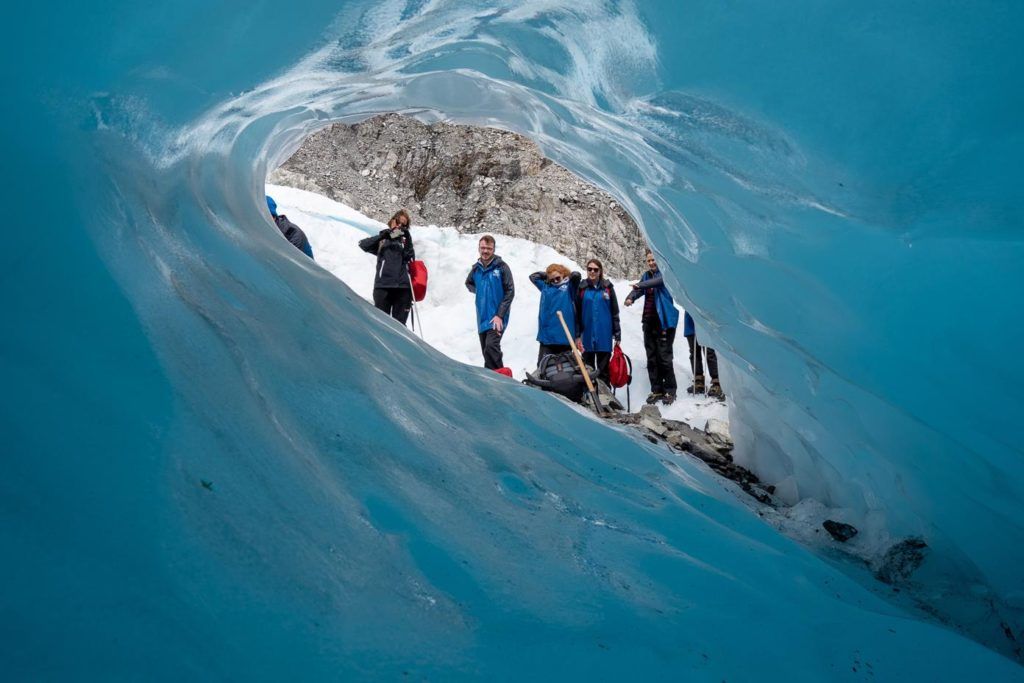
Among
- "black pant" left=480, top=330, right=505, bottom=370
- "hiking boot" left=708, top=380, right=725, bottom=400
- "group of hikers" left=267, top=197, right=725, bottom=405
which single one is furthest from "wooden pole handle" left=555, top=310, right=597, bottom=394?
"hiking boot" left=708, top=380, right=725, bottom=400

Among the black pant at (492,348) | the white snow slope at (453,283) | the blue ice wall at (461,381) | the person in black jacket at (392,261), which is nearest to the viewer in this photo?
the blue ice wall at (461,381)

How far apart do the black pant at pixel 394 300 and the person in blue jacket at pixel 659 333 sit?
202 centimetres

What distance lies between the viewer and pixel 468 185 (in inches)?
748

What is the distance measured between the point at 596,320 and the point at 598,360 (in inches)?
14.4

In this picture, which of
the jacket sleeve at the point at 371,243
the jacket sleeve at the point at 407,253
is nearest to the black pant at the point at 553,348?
the jacket sleeve at the point at 407,253

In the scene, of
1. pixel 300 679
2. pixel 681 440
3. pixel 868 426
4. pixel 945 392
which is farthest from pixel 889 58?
pixel 681 440

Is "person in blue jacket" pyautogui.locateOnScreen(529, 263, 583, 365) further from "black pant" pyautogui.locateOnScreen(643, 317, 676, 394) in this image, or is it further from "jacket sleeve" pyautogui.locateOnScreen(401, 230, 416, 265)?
"jacket sleeve" pyautogui.locateOnScreen(401, 230, 416, 265)

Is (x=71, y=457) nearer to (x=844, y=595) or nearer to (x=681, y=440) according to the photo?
(x=844, y=595)

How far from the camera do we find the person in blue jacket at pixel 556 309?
748 cm

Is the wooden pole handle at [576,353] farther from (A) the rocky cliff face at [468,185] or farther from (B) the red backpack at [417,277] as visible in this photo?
(A) the rocky cliff face at [468,185]

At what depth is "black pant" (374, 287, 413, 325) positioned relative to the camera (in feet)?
23.7

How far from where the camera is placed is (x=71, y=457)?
1.45m

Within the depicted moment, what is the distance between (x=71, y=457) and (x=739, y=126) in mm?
2042

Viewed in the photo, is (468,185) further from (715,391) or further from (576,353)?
(576,353)
